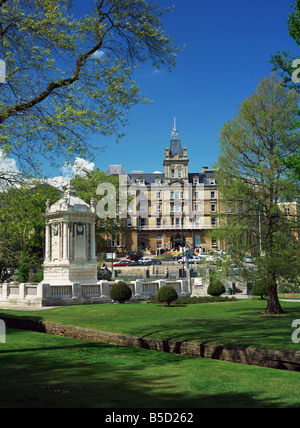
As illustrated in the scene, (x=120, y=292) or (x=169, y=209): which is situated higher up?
(x=169, y=209)

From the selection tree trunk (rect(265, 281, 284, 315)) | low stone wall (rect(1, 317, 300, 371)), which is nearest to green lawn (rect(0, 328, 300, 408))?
low stone wall (rect(1, 317, 300, 371))

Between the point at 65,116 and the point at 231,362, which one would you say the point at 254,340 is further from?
the point at 65,116

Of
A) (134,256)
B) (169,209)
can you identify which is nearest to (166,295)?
(134,256)

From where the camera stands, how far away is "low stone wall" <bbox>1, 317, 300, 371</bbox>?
10172 millimetres

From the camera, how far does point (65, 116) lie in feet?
42.7

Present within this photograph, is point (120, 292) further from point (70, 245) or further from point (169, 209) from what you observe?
point (169, 209)

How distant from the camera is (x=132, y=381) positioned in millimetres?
8539

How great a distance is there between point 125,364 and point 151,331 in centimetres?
564

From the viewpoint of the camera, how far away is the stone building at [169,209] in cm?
10131

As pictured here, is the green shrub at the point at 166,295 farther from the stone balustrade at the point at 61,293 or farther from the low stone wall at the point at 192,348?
the low stone wall at the point at 192,348

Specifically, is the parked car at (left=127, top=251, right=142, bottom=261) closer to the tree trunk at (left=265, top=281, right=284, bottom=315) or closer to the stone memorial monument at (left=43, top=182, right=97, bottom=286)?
the stone memorial monument at (left=43, top=182, right=97, bottom=286)

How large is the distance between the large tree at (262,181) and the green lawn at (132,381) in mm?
10579

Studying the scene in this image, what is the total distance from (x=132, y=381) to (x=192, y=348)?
3.90 m

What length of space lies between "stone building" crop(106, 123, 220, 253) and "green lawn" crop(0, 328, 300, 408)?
88719 mm
